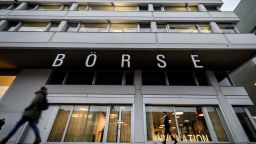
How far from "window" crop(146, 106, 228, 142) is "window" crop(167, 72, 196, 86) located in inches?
71.7

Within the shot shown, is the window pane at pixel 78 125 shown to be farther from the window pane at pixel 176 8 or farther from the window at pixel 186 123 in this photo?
the window pane at pixel 176 8

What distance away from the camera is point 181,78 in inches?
444

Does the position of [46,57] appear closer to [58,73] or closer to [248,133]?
[58,73]

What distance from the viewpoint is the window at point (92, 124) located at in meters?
8.52

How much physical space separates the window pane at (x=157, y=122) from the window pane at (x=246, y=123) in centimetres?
383

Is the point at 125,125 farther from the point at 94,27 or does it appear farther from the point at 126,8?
the point at 126,8

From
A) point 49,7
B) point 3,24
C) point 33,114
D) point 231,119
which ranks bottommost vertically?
point 33,114

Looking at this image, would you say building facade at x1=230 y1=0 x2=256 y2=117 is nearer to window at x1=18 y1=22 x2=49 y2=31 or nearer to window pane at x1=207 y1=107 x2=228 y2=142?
window pane at x1=207 y1=107 x2=228 y2=142

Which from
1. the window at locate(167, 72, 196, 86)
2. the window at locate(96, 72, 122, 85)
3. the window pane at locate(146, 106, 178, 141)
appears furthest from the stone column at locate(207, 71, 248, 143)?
the window at locate(96, 72, 122, 85)

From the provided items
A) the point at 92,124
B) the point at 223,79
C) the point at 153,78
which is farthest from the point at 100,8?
the point at 223,79

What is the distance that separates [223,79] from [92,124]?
29.8 ft

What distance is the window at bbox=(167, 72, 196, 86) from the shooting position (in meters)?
11.0

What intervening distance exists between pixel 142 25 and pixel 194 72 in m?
5.47

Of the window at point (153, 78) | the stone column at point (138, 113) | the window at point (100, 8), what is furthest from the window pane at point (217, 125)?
the window at point (100, 8)
